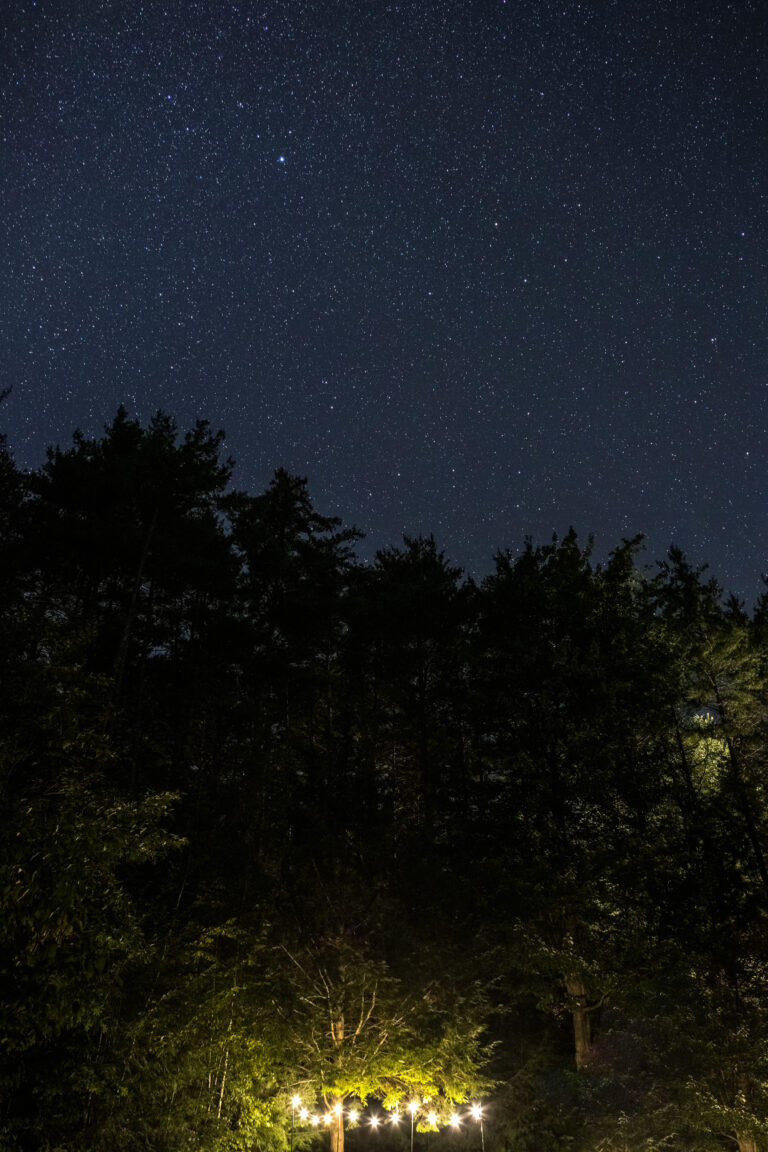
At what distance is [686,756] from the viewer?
56.5 feet

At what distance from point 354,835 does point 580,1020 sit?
6729 mm

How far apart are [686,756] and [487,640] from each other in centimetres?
612

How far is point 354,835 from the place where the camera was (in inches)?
637

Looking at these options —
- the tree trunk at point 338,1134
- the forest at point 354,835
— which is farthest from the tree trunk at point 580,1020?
the tree trunk at point 338,1134

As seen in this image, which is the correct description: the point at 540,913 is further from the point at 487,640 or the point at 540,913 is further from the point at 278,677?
the point at 278,677

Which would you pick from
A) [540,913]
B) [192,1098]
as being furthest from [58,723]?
[540,913]

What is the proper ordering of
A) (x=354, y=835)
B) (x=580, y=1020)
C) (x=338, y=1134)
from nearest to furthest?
(x=338, y=1134) < (x=580, y=1020) < (x=354, y=835)

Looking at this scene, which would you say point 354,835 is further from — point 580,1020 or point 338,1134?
point 580,1020

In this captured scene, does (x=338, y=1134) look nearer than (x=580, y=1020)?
Yes

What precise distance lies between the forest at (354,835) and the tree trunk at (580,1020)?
10cm

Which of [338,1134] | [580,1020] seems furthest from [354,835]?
[580,1020]

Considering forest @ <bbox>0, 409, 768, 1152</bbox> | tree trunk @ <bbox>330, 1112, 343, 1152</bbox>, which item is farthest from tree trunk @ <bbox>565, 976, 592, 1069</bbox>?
tree trunk @ <bbox>330, 1112, 343, 1152</bbox>

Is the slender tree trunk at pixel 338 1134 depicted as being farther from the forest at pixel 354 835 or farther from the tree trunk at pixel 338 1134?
the forest at pixel 354 835

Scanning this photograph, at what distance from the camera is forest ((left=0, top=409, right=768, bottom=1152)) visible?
362 inches
